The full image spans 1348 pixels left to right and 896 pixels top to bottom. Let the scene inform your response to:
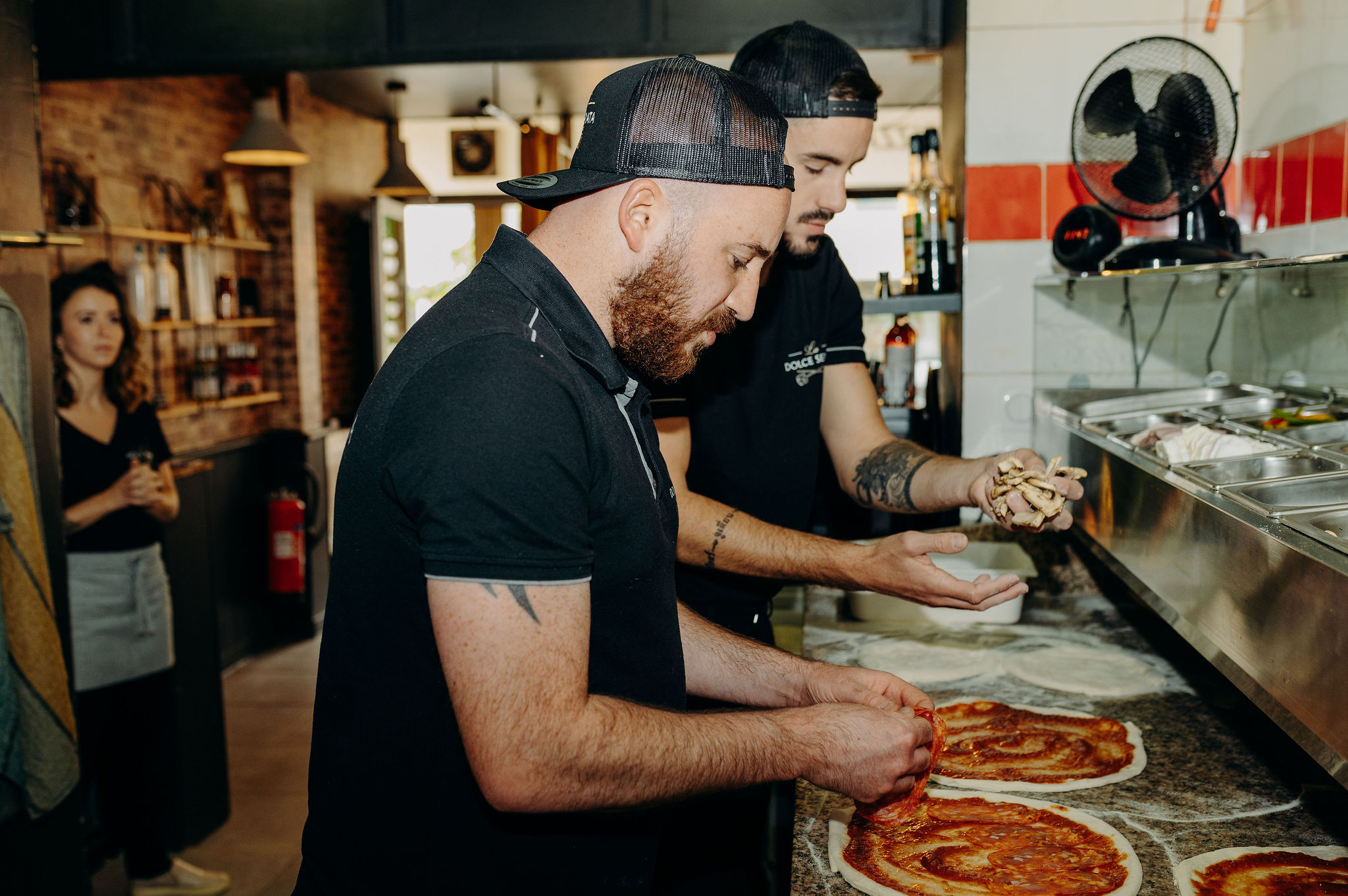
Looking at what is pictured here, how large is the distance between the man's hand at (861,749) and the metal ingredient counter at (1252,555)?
0.40 metres

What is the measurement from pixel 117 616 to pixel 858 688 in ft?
8.49

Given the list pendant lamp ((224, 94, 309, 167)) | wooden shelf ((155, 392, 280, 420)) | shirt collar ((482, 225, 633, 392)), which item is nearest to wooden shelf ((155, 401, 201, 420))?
wooden shelf ((155, 392, 280, 420))

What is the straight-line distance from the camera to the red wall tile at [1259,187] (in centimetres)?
252

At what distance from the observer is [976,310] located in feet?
9.48


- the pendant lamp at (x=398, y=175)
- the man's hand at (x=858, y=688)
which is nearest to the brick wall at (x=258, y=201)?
the pendant lamp at (x=398, y=175)

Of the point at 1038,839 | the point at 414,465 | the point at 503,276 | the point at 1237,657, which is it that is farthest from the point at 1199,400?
the point at 414,465

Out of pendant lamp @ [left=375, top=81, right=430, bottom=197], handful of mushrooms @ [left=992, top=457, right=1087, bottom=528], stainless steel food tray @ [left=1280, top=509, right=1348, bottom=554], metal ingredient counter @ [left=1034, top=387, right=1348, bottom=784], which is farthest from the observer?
pendant lamp @ [left=375, top=81, right=430, bottom=197]

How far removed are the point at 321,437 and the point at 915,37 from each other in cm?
427

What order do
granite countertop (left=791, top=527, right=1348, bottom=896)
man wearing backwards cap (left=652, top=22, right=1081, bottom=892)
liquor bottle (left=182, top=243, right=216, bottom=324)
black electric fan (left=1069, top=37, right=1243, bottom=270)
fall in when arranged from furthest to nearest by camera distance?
liquor bottle (left=182, top=243, right=216, bottom=324)
black electric fan (left=1069, top=37, right=1243, bottom=270)
man wearing backwards cap (left=652, top=22, right=1081, bottom=892)
granite countertop (left=791, top=527, right=1348, bottom=896)

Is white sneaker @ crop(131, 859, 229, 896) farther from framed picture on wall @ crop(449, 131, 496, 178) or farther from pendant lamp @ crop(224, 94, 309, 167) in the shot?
framed picture on wall @ crop(449, 131, 496, 178)

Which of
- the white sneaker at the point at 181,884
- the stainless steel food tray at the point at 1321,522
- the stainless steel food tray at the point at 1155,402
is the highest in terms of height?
the stainless steel food tray at the point at 1155,402

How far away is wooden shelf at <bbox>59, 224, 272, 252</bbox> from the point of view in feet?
14.3

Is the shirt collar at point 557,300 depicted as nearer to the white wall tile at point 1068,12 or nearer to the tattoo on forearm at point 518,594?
the tattoo on forearm at point 518,594

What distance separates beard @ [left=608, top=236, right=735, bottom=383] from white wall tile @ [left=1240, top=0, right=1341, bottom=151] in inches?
73.8
